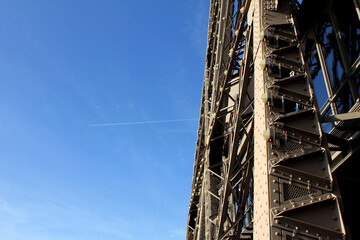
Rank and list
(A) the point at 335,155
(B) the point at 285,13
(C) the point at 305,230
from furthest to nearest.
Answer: (A) the point at 335,155 → (B) the point at 285,13 → (C) the point at 305,230

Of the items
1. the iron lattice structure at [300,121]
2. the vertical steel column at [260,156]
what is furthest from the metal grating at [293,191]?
the vertical steel column at [260,156]

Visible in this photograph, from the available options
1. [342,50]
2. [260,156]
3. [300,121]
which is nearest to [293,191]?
[260,156]

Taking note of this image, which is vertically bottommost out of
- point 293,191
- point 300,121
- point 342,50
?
point 293,191

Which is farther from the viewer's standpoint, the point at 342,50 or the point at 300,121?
the point at 342,50

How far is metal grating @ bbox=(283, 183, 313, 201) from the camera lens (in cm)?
423

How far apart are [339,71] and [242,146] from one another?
5534mm

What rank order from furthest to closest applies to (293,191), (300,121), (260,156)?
(300,121), (260,156), (293,191)

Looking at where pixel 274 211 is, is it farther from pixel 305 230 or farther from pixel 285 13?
pixel 285 13

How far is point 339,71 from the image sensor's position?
8.90m

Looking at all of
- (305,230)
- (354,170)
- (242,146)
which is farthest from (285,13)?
(242,146)

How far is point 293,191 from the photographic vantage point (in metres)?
4.27

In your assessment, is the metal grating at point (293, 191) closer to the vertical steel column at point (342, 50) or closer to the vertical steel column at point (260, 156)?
the vertical steel column at point (260, 156)

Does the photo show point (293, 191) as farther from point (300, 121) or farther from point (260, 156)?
point (300, 121)

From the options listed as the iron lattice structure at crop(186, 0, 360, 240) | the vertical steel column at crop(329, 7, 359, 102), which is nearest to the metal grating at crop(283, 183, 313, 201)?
the iron lattice structure at crop(186, 0, 360, 240)
